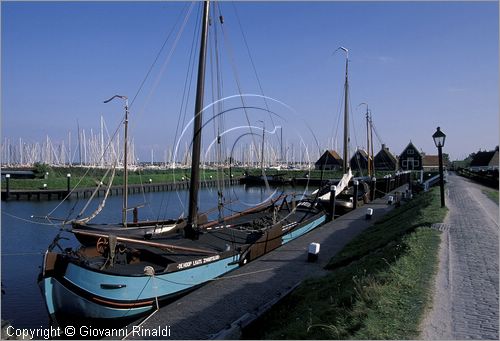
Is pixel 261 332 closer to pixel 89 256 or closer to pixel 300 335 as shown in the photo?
pixel 300 335

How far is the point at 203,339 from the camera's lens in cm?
909

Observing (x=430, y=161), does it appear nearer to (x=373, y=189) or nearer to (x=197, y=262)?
(x=373, y=189)

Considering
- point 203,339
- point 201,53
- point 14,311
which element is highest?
point 201,53

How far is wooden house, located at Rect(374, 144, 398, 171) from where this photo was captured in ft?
303

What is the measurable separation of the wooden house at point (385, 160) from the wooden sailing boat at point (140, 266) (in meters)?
79.5

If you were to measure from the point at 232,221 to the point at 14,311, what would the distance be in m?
11.0

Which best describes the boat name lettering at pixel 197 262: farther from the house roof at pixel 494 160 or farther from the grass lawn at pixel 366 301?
the house roof at pixel 494 160

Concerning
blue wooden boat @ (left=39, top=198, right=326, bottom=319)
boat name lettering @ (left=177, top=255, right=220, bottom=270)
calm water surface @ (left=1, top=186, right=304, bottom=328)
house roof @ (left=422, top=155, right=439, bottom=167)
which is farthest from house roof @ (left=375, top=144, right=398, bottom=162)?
boat name lettering @ (left=177, top=255, right=220, bottom=270)

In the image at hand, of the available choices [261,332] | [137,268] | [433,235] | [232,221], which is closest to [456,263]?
[433,235]

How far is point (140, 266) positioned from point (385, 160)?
8681cm

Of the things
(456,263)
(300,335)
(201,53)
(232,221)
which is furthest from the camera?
(232,221)

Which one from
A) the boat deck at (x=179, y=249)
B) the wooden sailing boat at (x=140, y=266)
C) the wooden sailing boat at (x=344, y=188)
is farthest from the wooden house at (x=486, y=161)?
the wooden sailing boat at (x=140, y=266)

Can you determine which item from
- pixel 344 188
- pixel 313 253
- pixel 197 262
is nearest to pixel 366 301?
pixel 197 262

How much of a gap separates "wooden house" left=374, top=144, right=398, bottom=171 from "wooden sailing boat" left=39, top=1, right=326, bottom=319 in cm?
7949
